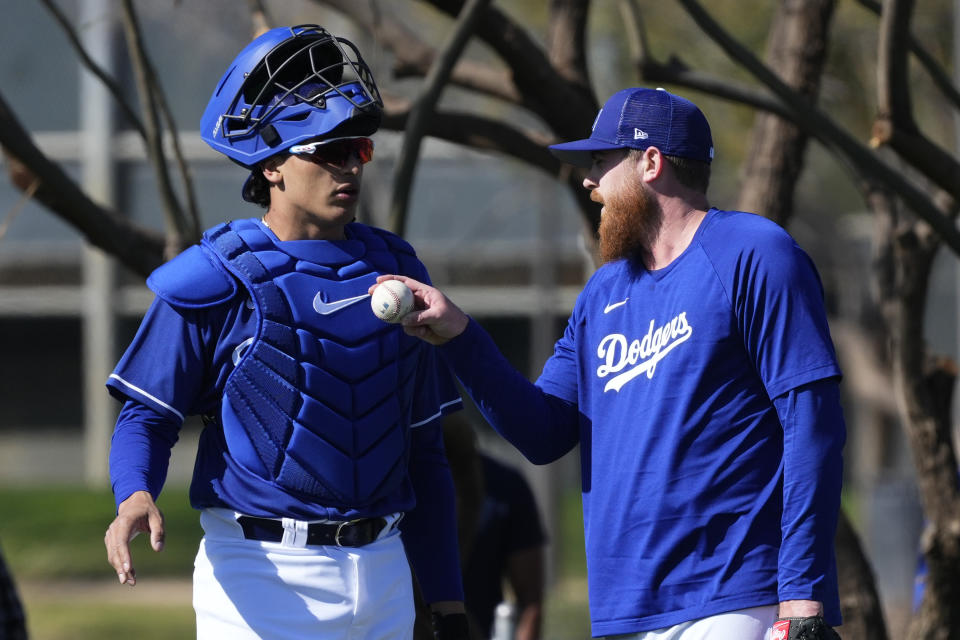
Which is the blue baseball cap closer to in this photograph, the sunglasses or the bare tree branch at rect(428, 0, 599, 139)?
the sunglasses

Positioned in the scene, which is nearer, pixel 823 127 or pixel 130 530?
pixel 130 530

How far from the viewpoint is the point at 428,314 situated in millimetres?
3166

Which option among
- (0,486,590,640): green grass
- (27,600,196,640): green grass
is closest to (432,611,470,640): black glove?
(0,486,590,640): green grass

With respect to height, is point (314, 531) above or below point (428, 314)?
below

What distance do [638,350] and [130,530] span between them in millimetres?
1219

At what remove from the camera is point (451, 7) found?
565cm

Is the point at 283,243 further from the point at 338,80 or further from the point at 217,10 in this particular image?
the point at 217,10

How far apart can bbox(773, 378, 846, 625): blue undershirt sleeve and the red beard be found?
0.54 m

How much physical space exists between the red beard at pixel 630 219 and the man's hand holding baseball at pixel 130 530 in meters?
1.25

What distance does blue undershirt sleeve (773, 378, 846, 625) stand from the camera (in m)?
3.00

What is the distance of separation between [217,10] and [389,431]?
995 centimetres

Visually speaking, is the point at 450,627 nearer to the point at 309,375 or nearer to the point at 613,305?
the point at 309,375

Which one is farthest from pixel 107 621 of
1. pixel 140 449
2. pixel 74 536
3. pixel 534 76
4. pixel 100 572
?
pixel 140 449

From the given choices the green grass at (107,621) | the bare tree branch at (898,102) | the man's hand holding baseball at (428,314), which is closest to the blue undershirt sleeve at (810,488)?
the man's hand holding baseball at (428,314)
